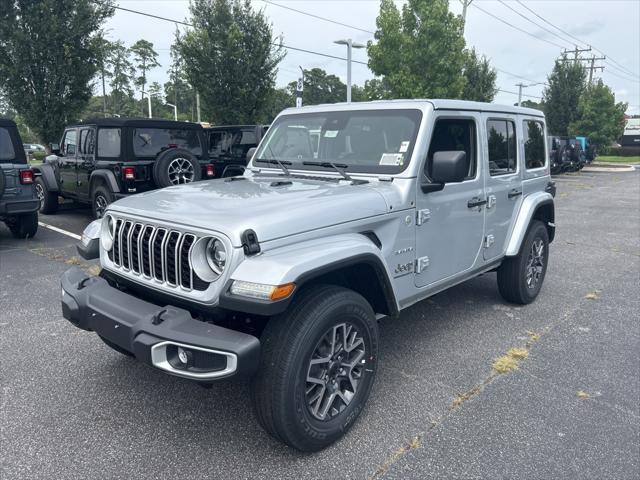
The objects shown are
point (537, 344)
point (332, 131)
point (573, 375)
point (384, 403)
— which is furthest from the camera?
point (537, 344)

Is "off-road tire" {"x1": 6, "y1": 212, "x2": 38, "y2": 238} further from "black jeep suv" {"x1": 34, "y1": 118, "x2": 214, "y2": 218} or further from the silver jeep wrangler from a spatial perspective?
the silver jeep wrangler

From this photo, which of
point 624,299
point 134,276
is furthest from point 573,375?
point 134,276

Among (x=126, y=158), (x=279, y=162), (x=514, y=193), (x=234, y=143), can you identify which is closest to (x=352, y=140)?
(x=279, y=162)

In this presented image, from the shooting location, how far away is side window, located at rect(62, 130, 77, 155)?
9.48 metres

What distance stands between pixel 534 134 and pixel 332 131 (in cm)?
249

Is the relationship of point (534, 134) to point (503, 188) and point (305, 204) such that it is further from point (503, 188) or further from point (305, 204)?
point (305, 204)

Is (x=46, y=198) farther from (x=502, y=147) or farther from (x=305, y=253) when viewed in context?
(x=305, y=253)

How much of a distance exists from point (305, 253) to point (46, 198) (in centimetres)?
965

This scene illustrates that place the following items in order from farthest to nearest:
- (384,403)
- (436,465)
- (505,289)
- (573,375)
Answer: (505,289) < (573,375) < (384,403) < (436,465)

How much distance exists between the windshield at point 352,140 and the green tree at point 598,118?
3263cm

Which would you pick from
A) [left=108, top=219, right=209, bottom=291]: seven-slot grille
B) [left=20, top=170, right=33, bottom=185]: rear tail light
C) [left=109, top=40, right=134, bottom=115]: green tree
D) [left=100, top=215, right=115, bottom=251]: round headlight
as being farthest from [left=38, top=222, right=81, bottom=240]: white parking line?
[left=109, top=40, right=134, bottom=115]: green tree

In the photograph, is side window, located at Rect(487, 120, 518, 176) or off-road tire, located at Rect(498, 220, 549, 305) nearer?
side window, located at Rect(487, 120, 518, 176)

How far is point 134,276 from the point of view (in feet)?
9.94

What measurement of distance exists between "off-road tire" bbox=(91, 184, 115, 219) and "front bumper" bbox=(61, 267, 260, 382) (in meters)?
5.99
